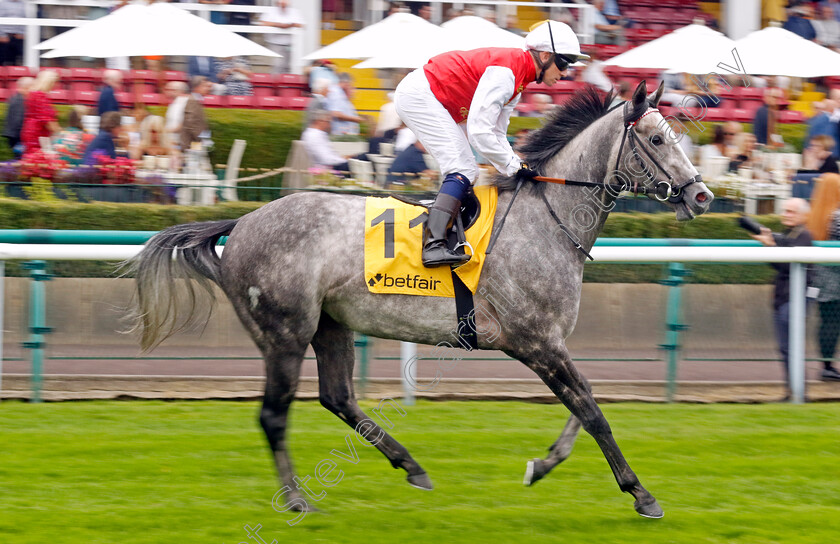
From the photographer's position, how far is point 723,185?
30.2 feet

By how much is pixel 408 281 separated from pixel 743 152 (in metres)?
6.70

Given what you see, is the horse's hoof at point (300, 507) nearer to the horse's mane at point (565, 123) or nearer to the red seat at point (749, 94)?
the horse's mane at point (565, 123)

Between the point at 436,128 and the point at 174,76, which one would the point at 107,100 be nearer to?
the point at 174,76

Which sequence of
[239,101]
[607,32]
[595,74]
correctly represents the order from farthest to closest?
[607,32]
[595,74]
[239,101]

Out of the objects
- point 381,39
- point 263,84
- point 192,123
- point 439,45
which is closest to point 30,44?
point 263,84

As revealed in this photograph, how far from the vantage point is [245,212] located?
315 inches

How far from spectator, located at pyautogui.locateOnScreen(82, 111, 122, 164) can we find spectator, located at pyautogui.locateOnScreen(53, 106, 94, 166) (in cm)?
11

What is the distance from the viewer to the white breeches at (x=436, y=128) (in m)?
4.35

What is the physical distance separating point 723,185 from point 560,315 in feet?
18.2

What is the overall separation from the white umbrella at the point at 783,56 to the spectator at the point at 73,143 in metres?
6.17

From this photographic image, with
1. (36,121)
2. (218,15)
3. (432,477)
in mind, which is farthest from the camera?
(218,15)

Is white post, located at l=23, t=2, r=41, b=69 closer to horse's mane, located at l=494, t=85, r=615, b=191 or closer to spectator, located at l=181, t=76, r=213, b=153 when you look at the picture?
spectator, located at l=181, t=76, r=213, b=153

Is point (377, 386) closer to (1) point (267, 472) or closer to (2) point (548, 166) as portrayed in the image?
(1) point (267, 472)

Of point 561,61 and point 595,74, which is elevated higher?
point 595,74
